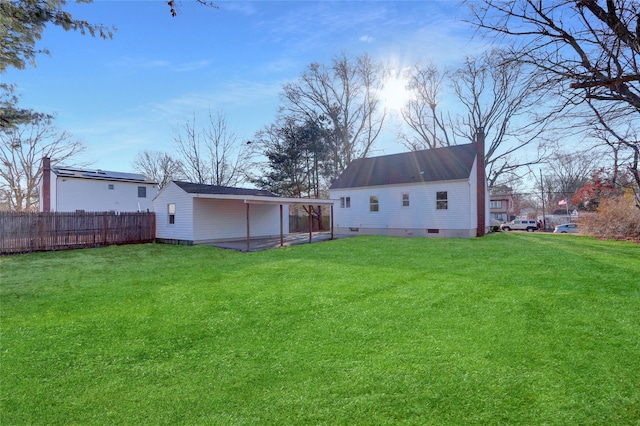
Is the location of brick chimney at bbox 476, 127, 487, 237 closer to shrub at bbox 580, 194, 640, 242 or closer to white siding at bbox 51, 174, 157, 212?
shrub at bbox 580, 194, 640, 242

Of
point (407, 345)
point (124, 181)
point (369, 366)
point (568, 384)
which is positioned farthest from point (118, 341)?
point (124, 181)

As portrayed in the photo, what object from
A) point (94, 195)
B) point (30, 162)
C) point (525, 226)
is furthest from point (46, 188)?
point (525, 226)

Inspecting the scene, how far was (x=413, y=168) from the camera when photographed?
830 inches

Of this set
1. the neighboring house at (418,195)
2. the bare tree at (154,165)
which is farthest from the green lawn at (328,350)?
the bare tree at (154,165)

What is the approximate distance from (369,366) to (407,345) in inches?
25.6

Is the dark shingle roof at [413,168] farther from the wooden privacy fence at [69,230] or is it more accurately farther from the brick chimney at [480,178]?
the wooden privacy fence at [69,230]

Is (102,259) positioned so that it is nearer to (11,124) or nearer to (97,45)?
(11,124)

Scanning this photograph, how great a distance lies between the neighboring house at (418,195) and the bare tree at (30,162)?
24.3 metres

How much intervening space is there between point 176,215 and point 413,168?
13.8 m

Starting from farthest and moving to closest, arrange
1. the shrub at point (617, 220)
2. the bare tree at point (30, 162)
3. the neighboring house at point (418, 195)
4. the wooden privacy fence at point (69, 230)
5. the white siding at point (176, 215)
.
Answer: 1. the bare tree at point (30, 162)
2. the neighboring house at point (418, 195)
3. the white siding at point (176, 215)
4. the shrub at point (617, 220)
5. the wooden privacy fence at point (69, 230)

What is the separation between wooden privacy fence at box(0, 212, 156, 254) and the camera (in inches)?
523

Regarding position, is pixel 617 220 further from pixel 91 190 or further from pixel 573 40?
pixel 91 190

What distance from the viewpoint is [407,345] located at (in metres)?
3.70

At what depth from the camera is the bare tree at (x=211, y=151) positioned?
32.1 meters
